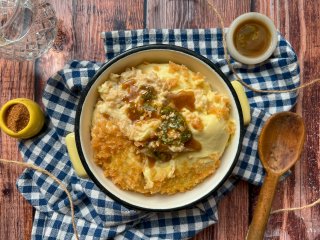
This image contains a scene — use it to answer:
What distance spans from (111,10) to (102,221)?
1.17 metres

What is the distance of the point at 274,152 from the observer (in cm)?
254

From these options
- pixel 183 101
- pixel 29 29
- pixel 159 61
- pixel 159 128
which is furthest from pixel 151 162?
pixel 29 29

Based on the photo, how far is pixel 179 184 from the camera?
235 centimetres

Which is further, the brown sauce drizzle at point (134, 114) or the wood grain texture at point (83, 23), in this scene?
the wood grain texture at point (83, 23)

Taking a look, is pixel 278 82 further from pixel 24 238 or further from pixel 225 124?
pixel 24 238

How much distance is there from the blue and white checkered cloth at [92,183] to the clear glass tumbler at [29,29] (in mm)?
215

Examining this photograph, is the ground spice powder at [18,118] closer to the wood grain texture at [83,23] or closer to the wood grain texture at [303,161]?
the wood grain texture at [83,23]

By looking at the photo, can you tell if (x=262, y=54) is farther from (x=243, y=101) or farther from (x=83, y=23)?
(x=83, y=23)

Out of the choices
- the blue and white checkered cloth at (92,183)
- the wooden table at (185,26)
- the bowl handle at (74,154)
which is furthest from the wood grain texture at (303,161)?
the bowl handle at (74,154)

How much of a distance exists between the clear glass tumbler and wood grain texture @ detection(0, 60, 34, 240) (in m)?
0.08

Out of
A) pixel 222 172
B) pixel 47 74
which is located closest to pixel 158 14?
pixel 47 74

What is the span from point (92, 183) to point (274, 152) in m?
1.00

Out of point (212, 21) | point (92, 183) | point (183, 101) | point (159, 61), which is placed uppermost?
point (212, 21)

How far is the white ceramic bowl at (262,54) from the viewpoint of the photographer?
8.30 ft
